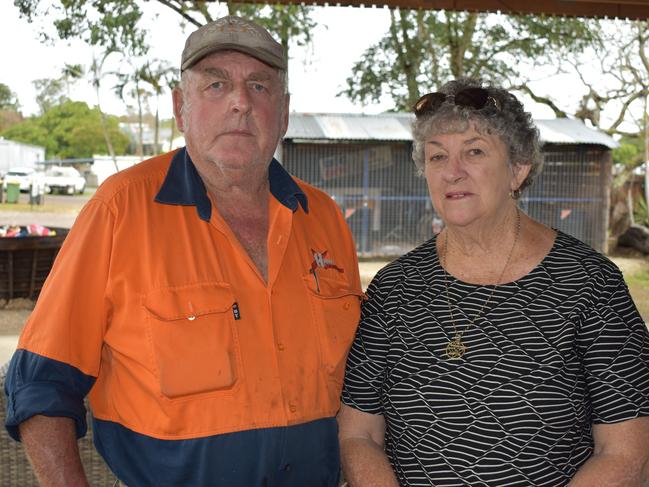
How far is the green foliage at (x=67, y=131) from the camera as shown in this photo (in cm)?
5775

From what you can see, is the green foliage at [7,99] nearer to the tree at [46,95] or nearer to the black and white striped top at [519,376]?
the tree at [46,95]

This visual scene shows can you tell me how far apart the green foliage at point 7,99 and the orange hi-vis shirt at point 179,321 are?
62.1 metres

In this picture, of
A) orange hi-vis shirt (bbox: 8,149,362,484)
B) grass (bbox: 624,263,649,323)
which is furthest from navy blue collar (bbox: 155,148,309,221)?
grass (bbox: 624,263,649,323)

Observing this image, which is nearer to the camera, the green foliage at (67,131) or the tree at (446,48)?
the tree at (446,48)

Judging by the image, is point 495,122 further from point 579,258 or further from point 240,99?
point 240,99

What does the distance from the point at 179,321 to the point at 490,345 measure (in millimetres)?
821

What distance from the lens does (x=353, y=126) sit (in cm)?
1436

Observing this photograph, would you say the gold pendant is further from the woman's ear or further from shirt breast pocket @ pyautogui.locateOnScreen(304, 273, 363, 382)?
the woman's ear

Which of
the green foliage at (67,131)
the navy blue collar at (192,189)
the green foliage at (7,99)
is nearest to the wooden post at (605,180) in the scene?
the navy blue collar at (192,189)

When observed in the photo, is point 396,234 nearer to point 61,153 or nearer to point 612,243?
point 612,243

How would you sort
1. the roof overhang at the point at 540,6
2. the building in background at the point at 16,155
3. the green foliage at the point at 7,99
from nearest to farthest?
the roof overhang at the point at 540,6
the building in background at the point at 16,155
the green foliage at the point at 7,99

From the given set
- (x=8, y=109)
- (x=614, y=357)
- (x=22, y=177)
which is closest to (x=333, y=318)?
(x=614, y=357)

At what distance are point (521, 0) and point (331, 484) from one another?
425 cm

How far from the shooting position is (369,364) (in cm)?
223
